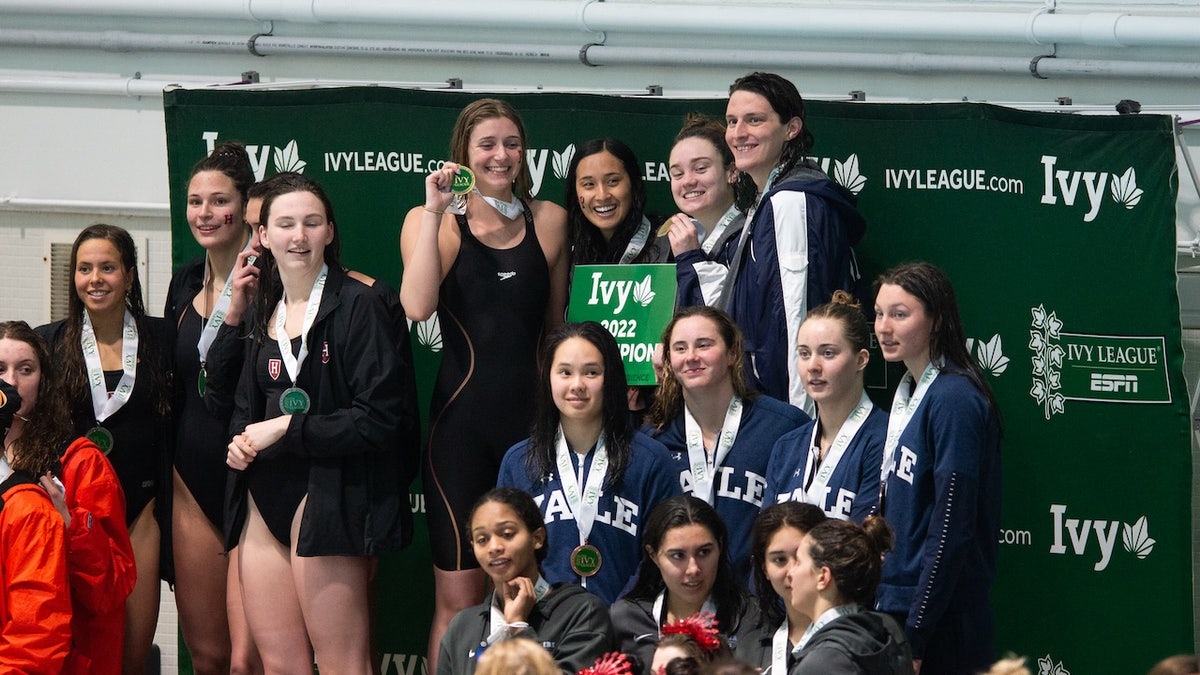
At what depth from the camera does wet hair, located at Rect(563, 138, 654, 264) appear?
543cm

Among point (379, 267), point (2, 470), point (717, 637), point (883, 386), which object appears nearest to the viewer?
point (717, 637)

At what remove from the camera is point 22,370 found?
191 inches

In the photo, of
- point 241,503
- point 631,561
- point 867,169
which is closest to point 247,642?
point 241,503

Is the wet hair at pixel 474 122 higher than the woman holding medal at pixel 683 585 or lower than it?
higher

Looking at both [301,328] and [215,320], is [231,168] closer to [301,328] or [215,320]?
[215,320]

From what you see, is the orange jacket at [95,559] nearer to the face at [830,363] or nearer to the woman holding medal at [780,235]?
the woman holding medal at [780,235]

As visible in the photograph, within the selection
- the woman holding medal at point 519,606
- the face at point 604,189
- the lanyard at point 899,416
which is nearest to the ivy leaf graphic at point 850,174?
the face at point 604,189

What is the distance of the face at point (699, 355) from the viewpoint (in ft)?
15.7

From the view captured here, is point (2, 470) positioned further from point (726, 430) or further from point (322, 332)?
point (726, 430)

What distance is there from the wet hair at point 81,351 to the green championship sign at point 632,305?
139 cm

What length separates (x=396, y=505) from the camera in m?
5.01

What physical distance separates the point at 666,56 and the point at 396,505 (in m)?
2.14

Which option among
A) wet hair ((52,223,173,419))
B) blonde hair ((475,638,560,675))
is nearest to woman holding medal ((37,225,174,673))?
wet hair ((52,223,173,419))

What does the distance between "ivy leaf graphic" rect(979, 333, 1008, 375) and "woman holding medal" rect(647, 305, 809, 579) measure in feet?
3.49
